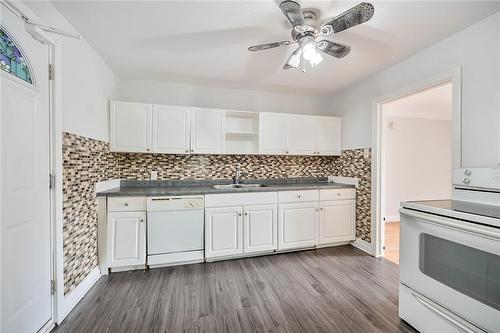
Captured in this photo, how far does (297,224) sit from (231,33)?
234 centimetres

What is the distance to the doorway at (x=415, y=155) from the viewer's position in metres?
4.45

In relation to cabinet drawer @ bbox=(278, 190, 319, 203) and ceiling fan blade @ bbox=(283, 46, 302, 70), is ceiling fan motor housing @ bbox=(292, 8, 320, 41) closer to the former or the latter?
ceiling fan blade @ bbox=(283, 46, 302, 70)

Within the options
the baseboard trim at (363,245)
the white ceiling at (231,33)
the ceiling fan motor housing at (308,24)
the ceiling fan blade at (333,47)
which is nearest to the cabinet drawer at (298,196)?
the baseboard trim at (363,245)

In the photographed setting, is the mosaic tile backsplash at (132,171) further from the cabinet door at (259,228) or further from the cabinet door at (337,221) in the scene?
the cabinet door at (259,228)

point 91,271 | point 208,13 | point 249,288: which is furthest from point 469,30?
point 91,271

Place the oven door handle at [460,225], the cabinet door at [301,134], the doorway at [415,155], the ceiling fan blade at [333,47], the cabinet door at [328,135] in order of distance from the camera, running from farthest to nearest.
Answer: the doorway at [415,155] < the cabinet door at [328,135] < the cabinet door at [301,134] < the ceiling fan blade at [333,47] < the oven door handle at [460,225]

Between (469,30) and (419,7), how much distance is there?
66 centimetres

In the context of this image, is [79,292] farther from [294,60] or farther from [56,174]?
[294,60]

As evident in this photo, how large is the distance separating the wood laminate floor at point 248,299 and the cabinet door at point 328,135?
5.34 ft

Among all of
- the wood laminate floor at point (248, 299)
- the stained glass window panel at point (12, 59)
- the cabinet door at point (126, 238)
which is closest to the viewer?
the stained glass window panel at point (12, 59)

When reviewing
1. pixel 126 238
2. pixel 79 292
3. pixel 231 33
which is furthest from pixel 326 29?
pixel 79 292

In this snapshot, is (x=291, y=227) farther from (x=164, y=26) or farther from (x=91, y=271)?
(x=164, y=26)

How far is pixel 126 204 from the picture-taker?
2.33 m

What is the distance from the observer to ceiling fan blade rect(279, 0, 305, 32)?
4.18 ft
